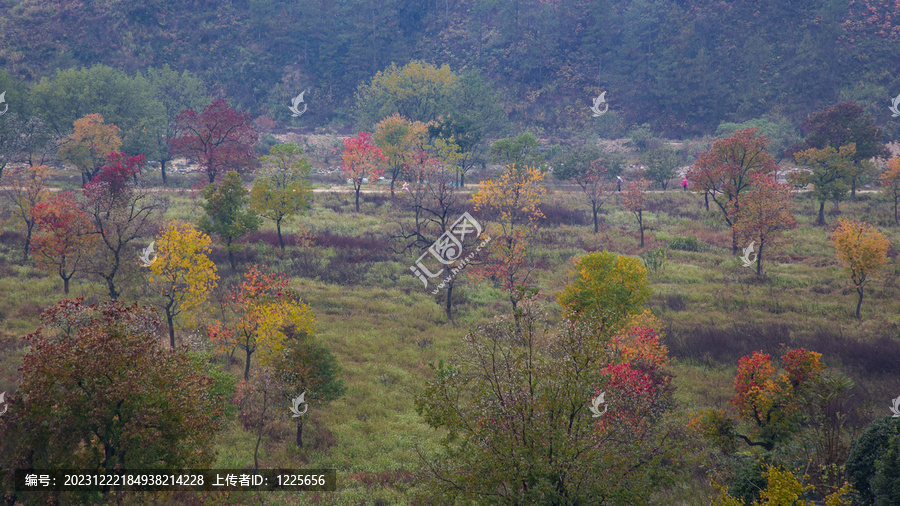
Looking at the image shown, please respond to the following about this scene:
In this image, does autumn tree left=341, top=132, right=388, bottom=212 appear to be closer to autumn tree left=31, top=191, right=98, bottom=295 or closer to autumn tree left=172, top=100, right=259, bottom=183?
autumn tree left=172, top=100, right=259, bottom=183

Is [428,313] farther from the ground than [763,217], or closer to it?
closer to it

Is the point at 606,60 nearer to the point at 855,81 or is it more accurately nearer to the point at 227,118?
the point at 855,81

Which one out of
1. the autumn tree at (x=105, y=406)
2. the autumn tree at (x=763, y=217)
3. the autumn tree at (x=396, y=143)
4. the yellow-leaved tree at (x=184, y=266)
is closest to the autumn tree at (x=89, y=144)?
the autumn tree at (x=396, y=143)

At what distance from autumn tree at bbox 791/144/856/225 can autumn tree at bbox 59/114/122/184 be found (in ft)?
224

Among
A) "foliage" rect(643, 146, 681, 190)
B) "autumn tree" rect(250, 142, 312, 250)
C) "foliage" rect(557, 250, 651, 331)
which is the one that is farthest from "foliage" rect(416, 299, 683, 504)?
"foliage" rect(643, 146, 681, 190)

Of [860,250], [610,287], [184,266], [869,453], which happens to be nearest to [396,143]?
[184,266]

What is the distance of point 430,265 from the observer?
42.4 metres

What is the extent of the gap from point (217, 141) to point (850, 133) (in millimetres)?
62518

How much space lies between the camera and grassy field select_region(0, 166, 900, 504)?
67.9ft

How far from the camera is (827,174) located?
A: 49000 mm

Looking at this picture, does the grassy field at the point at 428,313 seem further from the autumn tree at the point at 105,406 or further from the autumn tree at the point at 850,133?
the autumn tree at the point at 105,406

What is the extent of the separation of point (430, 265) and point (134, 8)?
88907 millimetres

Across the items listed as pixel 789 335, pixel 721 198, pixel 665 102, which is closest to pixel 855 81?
pixel 665 102

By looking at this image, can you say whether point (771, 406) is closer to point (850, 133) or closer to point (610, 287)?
point (610, 287)
